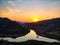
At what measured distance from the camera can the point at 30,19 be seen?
24.6 feet

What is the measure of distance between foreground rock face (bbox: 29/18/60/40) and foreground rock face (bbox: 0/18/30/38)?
0.22m

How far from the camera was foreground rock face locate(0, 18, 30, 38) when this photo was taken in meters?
7.44

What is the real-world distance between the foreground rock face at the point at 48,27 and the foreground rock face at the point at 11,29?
216 millimetres

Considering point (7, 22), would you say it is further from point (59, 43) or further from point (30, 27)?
point (59, 43)

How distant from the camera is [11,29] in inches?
293

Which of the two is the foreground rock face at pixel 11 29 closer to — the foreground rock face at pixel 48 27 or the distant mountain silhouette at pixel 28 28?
the distant mountain silhouette at pixel 28 28

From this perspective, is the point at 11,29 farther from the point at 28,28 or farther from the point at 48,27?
the point at 48,27

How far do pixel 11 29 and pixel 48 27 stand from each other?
79 cm

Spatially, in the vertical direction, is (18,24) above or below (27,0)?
below

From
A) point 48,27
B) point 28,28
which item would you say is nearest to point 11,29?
point 28,28

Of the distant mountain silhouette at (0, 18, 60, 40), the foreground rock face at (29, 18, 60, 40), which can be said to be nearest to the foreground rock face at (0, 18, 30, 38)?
the distant mountain silhouette at (0, 18, 60, 40)

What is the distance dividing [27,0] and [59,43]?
1133mm

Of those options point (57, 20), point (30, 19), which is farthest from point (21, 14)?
point (57, 20)

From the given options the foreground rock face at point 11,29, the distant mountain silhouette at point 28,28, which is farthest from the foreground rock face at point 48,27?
the foreground rock face at point 11,29
